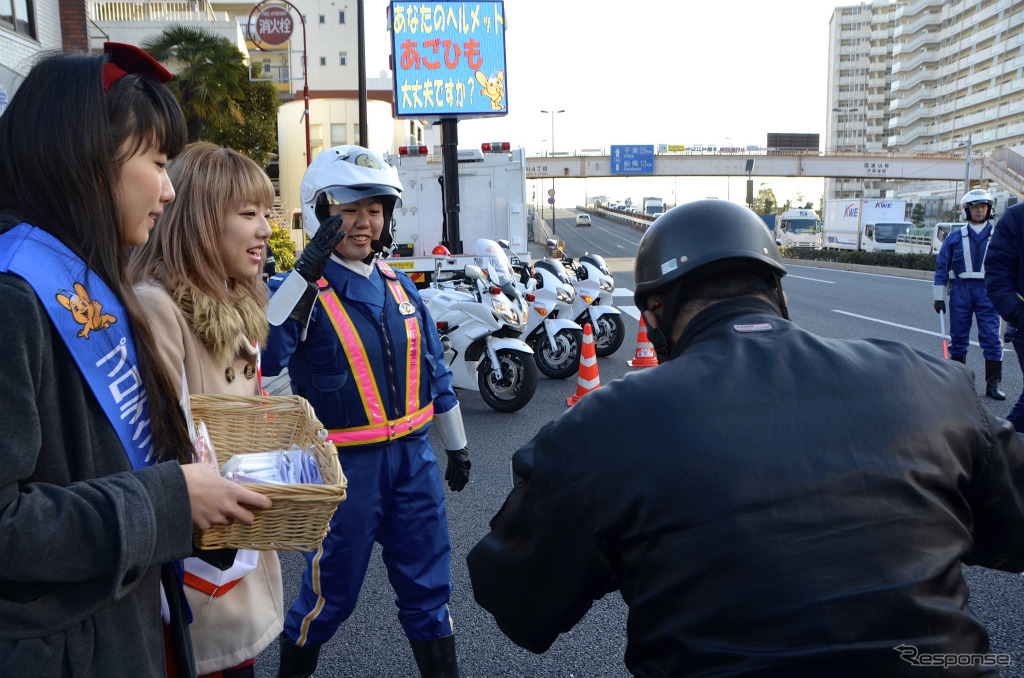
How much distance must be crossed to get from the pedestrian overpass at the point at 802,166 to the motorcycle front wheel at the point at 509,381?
53.4m

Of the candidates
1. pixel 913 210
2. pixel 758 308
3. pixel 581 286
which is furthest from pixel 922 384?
pixel 913 210

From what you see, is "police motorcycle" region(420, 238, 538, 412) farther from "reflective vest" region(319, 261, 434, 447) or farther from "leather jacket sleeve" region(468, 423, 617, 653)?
"leather jacket sleeve" region(468, 423, 617, 653)

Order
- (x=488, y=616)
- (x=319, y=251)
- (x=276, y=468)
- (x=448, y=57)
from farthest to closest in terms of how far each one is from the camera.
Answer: (x=448, y=57) → (x=488, y=616) → (x=319, y=251) → (x=276, y=468)

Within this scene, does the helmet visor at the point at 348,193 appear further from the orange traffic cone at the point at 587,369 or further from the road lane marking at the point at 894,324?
the road lane marking at the point at 894,324

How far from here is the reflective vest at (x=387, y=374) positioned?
2.88 meters

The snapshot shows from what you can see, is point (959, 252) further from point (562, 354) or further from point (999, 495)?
point (999, 495)

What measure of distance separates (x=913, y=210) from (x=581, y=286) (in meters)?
60.3

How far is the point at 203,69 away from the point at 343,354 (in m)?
27.0

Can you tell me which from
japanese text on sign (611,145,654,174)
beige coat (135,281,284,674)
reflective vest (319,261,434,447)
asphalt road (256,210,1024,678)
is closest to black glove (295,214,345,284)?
reflective vest (319,261,434,447)

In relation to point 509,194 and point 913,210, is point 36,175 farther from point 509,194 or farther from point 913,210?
point 913,210

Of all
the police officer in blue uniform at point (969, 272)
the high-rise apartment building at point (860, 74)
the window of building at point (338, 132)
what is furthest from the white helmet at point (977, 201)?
the high-rise apartment building at point (860, 74)

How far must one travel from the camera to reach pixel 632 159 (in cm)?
5903

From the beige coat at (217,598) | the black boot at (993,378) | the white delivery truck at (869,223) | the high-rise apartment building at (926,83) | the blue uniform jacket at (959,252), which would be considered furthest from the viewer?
the high-rise apartment building at (926,83)

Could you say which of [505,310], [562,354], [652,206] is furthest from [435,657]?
[652,206]
